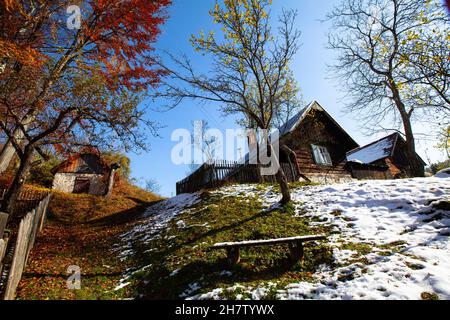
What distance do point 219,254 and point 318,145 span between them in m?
14.7

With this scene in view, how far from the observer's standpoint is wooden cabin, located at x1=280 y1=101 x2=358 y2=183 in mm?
16328

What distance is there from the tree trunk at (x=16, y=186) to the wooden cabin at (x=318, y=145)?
13064 mm

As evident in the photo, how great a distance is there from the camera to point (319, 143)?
1822cm

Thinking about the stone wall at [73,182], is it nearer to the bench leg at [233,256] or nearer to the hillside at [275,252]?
the hillside at [275,252]

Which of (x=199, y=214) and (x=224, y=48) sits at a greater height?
(x=224, y=48)

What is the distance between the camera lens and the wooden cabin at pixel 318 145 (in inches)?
643

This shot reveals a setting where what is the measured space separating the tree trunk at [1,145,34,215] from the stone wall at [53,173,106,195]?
1982 centimetres

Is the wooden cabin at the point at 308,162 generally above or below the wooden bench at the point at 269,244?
above

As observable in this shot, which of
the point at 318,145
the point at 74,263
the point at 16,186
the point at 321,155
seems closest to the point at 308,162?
the point at 321,155

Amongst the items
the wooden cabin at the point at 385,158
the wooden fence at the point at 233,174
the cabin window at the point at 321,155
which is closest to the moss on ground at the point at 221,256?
the wooden fence at the point at 233,174

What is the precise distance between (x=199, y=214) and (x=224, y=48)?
7414 millimetres

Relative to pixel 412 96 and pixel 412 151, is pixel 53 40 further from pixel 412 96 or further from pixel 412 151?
pixel 412 151
